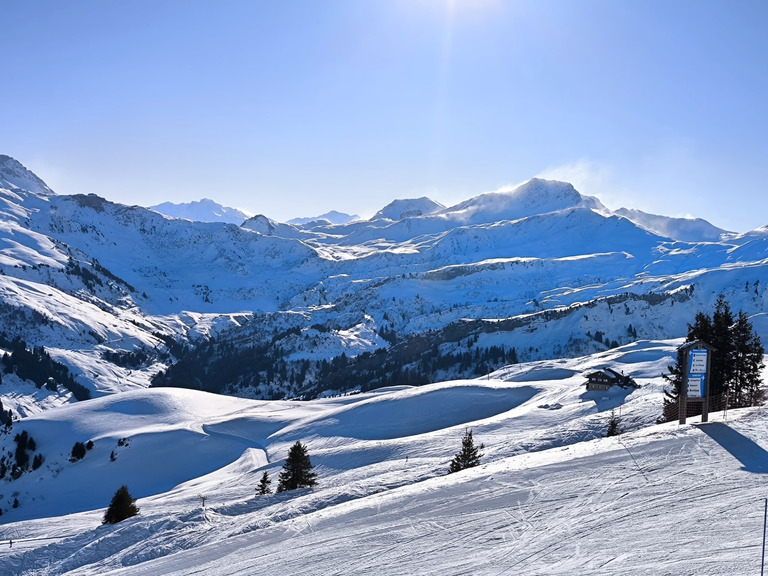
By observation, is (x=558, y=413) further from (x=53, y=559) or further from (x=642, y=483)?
(x=53, y=559)

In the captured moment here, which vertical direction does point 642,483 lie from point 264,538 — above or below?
above

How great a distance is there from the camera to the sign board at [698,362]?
23.9 m

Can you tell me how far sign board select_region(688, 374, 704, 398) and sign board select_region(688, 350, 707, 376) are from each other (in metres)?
0.18

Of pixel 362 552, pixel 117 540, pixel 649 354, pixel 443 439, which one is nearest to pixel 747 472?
pixel 362 552

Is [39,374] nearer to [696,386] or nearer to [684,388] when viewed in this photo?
[684,388]

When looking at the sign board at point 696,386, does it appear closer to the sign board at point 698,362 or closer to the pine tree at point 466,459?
the sign board at point 698,362

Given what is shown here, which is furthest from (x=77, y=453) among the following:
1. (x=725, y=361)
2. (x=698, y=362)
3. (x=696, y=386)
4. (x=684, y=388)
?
(x=698, y=362)

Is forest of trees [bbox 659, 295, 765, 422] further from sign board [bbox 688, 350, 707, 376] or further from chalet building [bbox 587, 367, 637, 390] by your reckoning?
chalet building [bbox 587, 367, 637, 390]

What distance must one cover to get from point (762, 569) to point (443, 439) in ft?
153

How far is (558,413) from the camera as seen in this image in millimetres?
64250

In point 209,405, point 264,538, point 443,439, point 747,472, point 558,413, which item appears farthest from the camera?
point 209,405

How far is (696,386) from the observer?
78.1ft

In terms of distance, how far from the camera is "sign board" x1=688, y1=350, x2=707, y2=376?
23.9 metres

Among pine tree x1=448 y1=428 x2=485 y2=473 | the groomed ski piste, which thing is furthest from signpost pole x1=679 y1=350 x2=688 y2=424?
pine tree x1=448 y1=428 x2=485 y2=473
